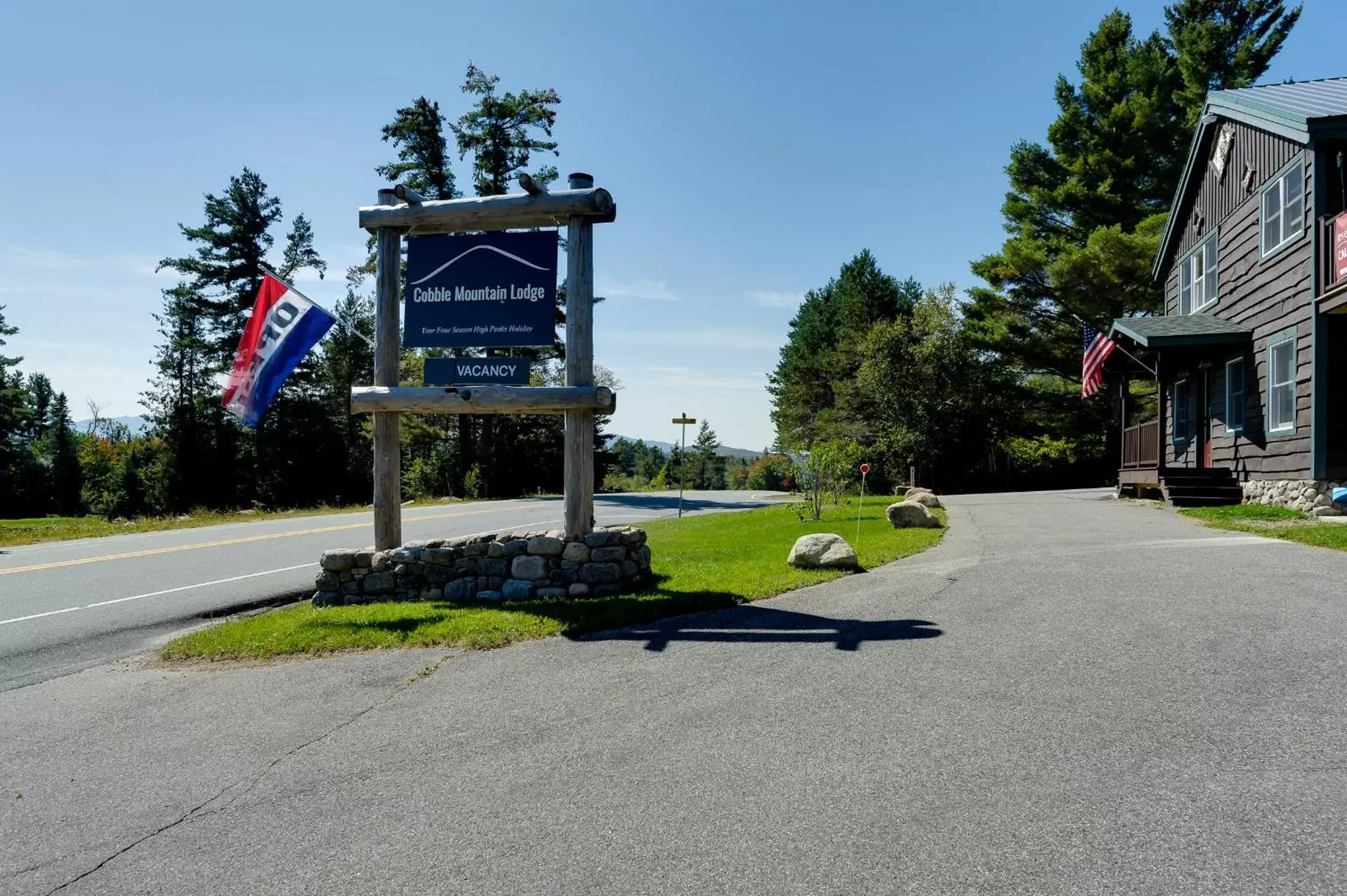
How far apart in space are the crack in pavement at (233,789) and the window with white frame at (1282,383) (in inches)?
602

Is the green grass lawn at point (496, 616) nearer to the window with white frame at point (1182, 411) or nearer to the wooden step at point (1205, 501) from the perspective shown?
the wooden step at point (1205, 501)

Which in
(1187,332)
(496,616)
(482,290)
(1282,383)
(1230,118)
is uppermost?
(1230,118)

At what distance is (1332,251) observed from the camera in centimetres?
1249

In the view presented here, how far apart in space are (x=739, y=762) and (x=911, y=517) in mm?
10926

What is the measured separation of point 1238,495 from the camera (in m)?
15.4

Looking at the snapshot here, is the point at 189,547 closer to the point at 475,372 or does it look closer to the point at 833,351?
the point at 475,372

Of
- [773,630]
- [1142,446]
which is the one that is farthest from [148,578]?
[1142,446]

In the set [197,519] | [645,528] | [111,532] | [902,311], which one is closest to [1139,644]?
[645,528]

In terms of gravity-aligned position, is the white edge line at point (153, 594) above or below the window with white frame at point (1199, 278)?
→ below

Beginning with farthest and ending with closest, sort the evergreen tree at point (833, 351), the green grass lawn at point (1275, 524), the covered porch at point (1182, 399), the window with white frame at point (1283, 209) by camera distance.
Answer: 1. the evergreen tree at point (833, 351)
2. the covered porch at point (1182, 399)
3. the window with white frame at point (1283, 209)
4. the green grass lawn at point (1275, 524)

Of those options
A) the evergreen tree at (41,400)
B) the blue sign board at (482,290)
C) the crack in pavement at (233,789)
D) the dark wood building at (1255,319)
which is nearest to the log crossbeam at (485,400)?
the blue sign board at (482,290)

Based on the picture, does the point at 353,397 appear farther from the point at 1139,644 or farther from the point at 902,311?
the point at 902,311

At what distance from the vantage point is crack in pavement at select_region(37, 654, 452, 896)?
3.36 m

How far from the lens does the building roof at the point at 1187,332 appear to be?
1557 centimetres
